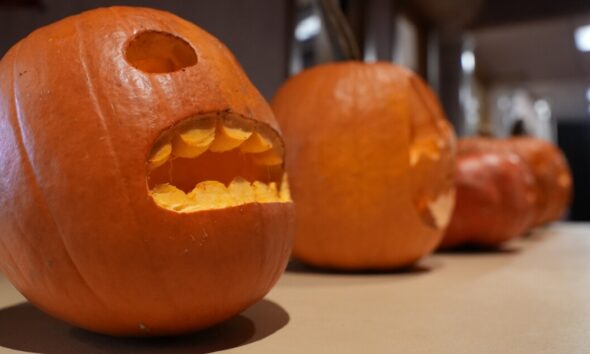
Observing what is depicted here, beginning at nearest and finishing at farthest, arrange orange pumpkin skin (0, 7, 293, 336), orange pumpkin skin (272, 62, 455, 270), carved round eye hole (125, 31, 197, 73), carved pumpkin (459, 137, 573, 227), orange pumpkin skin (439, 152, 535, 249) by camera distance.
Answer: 1. orange pumpkin skin (0, 7, 293, 336)
2. carved round eye hole (125, 31, 197, 73)
3. orange pumpkin skin (272, 62, 455, 270)
4. orange pumpkin skin (439, 152, 535, 249)
5. carved pumpkin (459, 137, 573, 227)

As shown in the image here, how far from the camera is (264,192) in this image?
0.82 meters

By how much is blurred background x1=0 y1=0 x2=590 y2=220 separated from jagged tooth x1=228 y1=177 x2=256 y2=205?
2.30ft

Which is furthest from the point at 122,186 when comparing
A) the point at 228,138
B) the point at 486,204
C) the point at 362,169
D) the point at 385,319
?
the point at 486,204

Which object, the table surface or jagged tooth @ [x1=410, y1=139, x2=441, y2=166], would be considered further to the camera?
jagged tooth @ [x1=410, y1=139, x2=441, y2=166]

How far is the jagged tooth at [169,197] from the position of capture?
0.71 meters

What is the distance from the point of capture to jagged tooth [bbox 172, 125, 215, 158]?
73 centimetres

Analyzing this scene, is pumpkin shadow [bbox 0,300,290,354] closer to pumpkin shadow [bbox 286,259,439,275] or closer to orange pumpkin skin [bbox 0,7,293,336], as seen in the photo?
orange pumpkin skin [bbox 0,7,293,336]

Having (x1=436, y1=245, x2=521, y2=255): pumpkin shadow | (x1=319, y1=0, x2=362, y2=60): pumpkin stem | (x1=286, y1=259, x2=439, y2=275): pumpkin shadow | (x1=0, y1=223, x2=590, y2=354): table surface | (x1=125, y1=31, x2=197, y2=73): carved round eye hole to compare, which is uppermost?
(x1=319, y1=0, x2=362, y2=60): pumpkin stem

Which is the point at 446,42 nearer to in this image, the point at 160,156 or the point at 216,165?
the point at 216,165

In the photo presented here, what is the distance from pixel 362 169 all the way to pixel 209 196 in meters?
0.61

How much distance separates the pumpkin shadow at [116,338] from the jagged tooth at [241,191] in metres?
0.17

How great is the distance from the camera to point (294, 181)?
52.1 inches

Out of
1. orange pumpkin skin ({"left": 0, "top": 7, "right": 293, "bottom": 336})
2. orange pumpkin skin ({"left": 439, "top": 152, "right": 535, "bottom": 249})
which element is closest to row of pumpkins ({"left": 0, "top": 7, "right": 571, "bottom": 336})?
orange pumpkin skin ({"left": 0, "top": 7, "right": 293, "bottom": 336})

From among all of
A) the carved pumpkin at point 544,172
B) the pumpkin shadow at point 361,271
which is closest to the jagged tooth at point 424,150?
the pumpkin shadow at point 361,271
